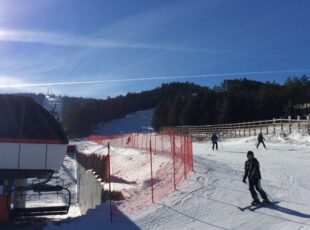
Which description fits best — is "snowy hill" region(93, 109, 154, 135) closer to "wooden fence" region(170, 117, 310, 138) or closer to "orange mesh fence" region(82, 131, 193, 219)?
"wooden fence" region(170, 117, 310, 138)

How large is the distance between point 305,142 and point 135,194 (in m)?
Answer: 22.5

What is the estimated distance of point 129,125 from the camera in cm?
15350

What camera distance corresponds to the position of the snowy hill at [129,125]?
142125 millimetres

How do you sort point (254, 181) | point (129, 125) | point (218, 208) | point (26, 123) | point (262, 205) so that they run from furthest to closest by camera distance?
point (129, 125) < point (26, 123) < point (218, 208) < point (254, 181) < point (262, 205)

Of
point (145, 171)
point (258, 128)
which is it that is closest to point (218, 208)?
point (145, 171)

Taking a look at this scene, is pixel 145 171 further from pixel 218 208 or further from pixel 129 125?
pixel 129 125

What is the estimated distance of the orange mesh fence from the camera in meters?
16.7

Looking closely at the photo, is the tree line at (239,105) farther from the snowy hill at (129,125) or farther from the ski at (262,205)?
the ski at (262,205)

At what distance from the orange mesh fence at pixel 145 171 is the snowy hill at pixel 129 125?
95625 millimetres

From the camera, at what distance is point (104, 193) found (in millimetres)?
17562

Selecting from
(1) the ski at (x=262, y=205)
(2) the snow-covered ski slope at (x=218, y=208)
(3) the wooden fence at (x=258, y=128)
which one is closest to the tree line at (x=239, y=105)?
(3) the wooden fence at (x=258, y=128)

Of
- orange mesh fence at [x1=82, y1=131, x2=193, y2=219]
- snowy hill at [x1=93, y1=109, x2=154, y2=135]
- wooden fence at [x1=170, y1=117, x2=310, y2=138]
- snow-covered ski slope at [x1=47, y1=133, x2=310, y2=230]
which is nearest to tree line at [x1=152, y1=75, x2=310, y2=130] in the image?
wooden fence at [x1=170, y1=117, x2=310, y2=138]

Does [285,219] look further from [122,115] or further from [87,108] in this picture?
[122,115]

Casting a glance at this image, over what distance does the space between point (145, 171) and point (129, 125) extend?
414 ft
